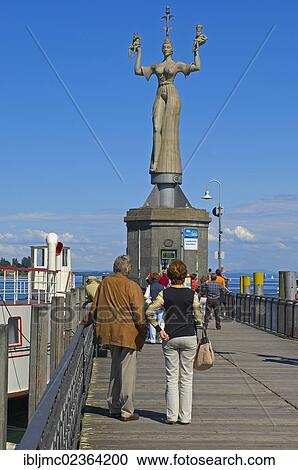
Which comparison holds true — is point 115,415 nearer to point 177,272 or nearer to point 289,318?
point 177,272

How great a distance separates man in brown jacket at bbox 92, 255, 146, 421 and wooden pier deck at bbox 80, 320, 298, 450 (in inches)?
20.8

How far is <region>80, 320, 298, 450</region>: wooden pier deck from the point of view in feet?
29.5

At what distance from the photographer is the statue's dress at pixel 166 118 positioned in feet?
142

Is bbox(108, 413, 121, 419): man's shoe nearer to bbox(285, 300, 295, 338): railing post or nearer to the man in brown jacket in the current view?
the man in brown jacket

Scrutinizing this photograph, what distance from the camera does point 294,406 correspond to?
1154cm

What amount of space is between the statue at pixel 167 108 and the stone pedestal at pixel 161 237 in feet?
10.4

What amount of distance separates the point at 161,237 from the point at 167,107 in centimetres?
733

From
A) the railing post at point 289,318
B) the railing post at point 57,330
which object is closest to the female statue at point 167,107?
the railing post at point 289,318

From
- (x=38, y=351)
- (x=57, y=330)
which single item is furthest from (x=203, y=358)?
(x=57, y=330)

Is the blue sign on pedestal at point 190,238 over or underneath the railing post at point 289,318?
over

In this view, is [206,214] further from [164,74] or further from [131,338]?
[131,338]

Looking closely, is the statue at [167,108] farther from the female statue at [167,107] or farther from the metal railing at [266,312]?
the metal railing at [266,312]

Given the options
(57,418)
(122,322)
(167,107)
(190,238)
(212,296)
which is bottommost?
(57,418)

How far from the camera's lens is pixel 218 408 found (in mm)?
11328
